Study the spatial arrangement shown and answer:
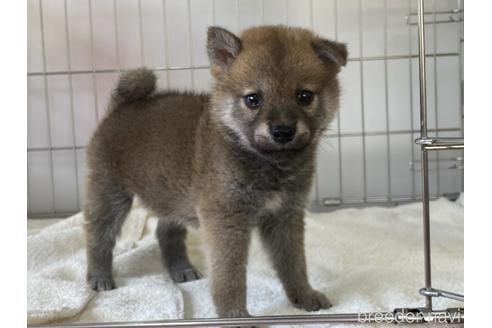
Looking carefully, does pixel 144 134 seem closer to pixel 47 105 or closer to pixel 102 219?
pixel 102 219

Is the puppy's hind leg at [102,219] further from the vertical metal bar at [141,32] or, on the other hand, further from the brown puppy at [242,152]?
the vertical metal bar at [141,32]

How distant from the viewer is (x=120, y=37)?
2518 millimetres

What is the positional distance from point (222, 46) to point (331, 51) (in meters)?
0.28

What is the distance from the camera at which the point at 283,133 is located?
1.27m

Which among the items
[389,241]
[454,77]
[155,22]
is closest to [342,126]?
[454,77]

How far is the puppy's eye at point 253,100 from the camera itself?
135cm

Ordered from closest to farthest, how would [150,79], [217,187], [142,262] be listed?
[217,187] < [150,79] < [142,262]

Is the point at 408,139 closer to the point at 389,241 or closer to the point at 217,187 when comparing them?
the point at 389,241

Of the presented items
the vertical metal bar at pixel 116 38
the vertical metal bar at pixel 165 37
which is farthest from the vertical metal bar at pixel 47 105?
the vertical metal bar at pixel 165 37

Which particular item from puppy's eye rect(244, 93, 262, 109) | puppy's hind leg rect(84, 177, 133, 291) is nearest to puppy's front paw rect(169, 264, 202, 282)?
puppy's hind leg rect(84, 177, 133, 291)

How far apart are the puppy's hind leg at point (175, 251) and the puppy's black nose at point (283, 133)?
0.67 metres

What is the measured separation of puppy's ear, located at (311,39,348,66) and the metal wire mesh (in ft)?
3.31
